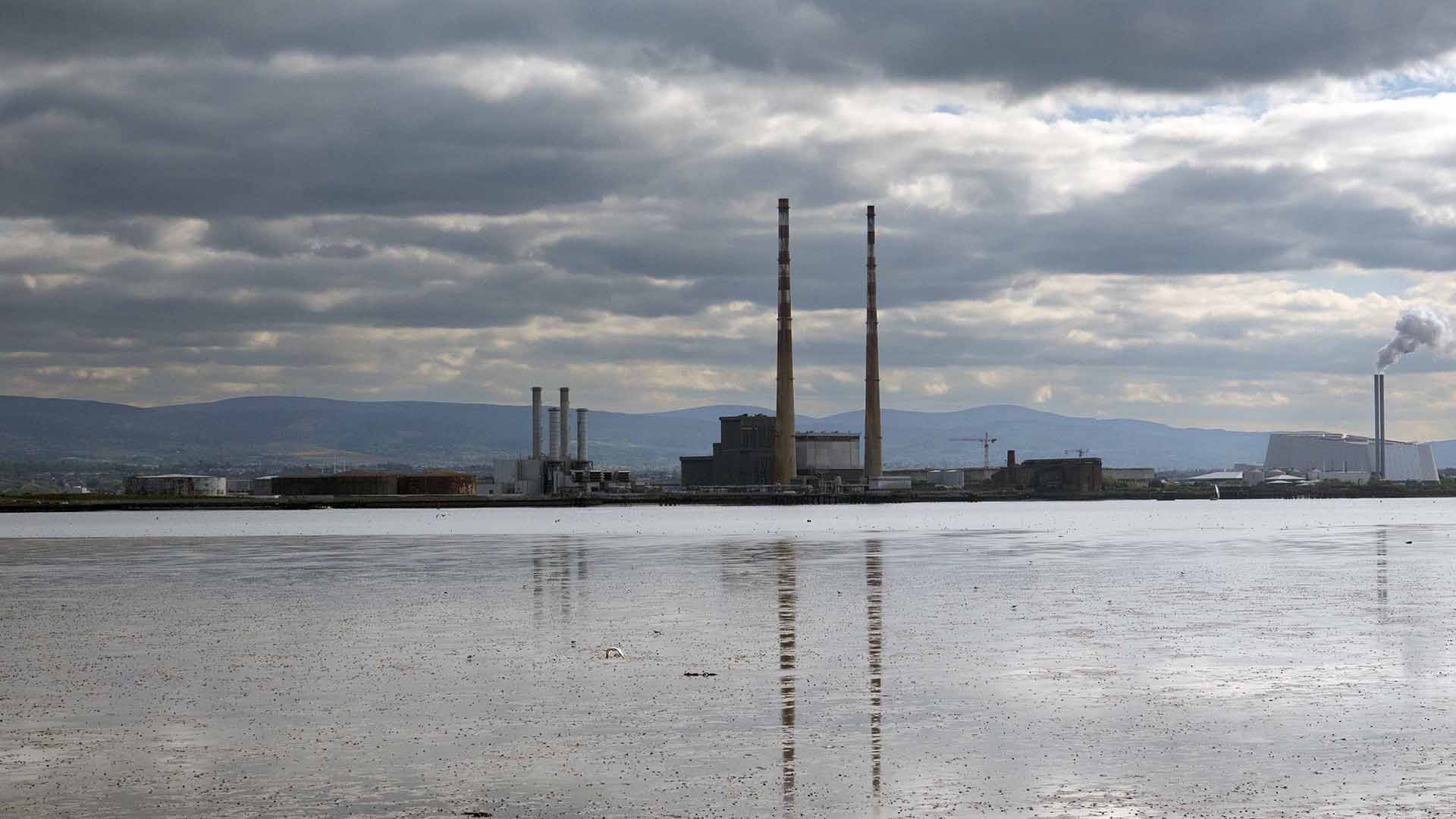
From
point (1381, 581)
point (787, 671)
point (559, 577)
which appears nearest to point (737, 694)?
point (787, 671)

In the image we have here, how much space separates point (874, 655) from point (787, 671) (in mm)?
2794

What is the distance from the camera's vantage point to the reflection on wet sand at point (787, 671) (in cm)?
1780

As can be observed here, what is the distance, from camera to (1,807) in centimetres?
1627

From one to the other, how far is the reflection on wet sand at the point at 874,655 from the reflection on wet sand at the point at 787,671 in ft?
3.20

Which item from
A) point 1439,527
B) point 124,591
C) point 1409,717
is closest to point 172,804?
point 1409,717

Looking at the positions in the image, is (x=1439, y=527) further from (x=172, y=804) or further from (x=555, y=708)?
(x=172, y=804)

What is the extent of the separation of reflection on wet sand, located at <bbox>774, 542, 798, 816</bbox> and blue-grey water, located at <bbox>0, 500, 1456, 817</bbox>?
9 cm

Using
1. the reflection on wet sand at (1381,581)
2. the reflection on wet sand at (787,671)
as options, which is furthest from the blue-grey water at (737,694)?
the reflection on wet sand at (1381,581)

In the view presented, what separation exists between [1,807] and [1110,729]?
44.2 feet

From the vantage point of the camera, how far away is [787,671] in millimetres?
27000

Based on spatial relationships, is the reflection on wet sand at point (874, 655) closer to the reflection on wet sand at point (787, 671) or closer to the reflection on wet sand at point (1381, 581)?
the reflection on wet sand at point (787, 671)

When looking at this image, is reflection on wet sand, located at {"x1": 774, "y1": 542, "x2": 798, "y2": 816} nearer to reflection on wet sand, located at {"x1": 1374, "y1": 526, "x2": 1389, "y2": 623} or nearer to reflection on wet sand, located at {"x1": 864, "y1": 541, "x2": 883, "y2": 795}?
reflection on wet sand, located at {"x1": 864, "y1": 541, "x2": 883, "y2": 795}

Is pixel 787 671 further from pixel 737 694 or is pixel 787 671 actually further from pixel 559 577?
pixel 559 577

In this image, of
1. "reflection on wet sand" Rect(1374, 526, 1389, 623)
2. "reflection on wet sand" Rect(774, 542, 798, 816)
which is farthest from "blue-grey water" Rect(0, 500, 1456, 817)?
"reflection on wet sand" Rect(1374, 526, 1389, 623)
